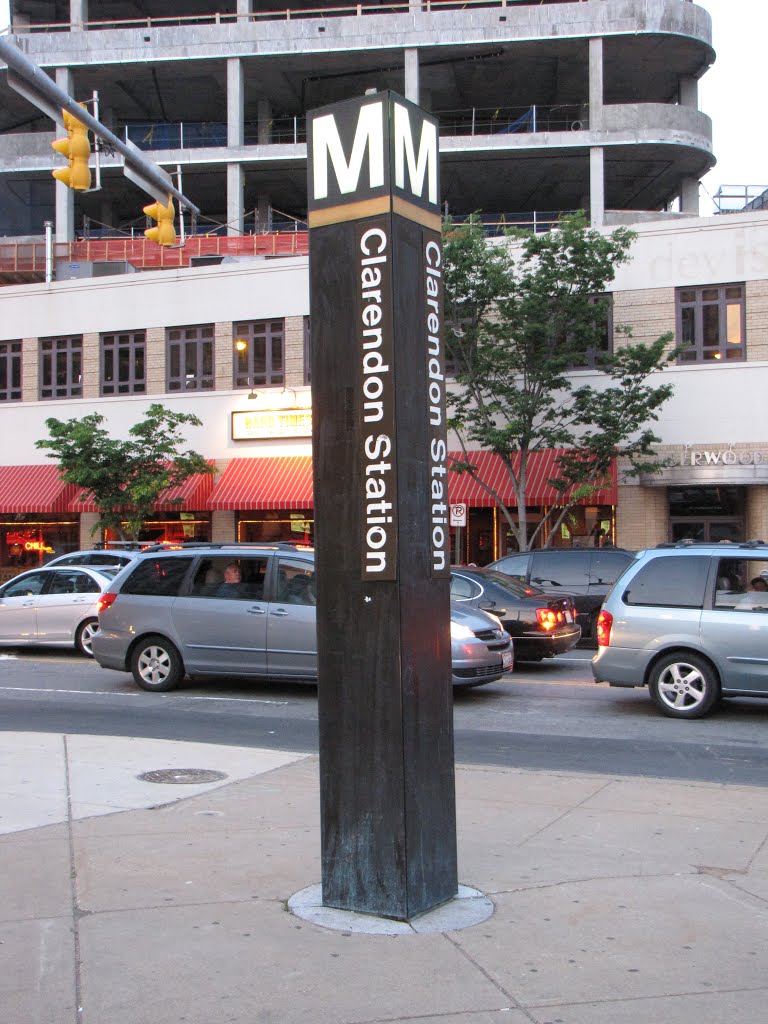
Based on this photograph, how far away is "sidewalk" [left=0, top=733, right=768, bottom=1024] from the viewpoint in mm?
4004

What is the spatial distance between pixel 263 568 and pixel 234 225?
29738 mm

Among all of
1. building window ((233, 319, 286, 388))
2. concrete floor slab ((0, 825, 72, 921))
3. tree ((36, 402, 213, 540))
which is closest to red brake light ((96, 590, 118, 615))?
concrete floor slab ((0, 825, 72, 921))

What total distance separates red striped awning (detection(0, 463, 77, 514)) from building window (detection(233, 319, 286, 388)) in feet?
18.6

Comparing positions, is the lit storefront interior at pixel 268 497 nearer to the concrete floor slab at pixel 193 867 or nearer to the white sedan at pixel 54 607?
the white sedan at pixel 54 607

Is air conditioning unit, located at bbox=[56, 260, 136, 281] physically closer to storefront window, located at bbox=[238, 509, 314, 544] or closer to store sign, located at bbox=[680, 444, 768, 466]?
storefront window, located at bbox=[238, 509, 314, 544]

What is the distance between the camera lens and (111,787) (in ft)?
25.3

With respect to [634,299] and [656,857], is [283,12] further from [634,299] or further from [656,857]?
[656,857]

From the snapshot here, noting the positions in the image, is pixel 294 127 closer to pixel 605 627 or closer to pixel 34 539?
pixel 34 539

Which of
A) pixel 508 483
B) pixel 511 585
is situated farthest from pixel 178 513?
pixel 511 585

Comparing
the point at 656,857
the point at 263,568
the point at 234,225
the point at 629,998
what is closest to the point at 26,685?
the point at 263,568

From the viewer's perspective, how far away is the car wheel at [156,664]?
13055mm

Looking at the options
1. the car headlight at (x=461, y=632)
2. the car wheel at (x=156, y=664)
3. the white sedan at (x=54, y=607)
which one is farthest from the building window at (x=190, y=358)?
the car headlight at (x=461, y=632)

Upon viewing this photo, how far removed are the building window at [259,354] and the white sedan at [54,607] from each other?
12.5m

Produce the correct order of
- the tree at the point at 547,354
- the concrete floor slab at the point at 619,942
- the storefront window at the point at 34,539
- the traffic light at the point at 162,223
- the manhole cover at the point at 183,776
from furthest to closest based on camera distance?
the storefront window at the point at 34,539 → the tree at the point at 547,354 → the traffic light at the point at 162,223 → the manhole cover at the point at 183,776 → the concrete floor slab at the point at 619,942
